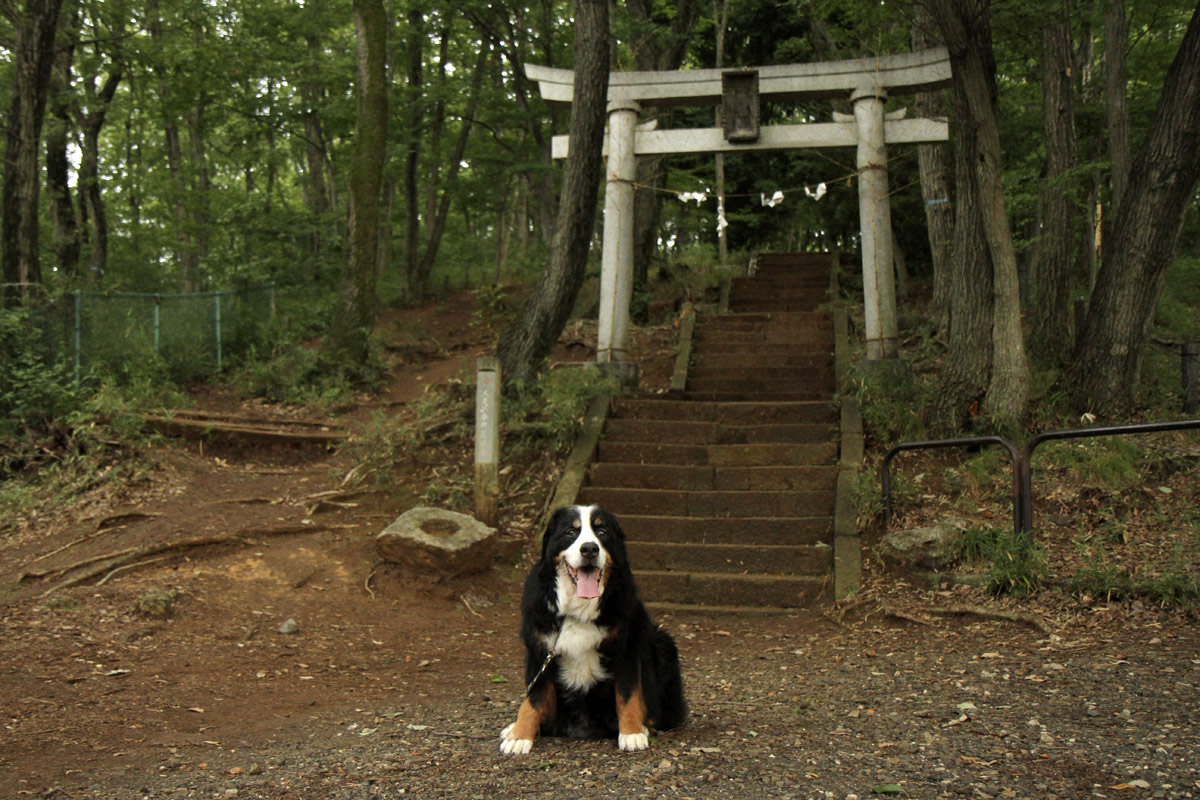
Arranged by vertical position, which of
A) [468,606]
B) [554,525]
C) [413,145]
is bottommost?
[468,606]

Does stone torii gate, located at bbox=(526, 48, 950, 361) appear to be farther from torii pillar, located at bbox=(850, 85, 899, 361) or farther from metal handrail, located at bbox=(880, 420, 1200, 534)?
metal handrail, located at bbox=(880, 420, 1200, 534)

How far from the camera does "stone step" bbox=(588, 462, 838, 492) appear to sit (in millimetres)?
9453

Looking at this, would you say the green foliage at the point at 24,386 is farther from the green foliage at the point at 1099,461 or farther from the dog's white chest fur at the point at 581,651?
the green foliage at the point at 1099,461

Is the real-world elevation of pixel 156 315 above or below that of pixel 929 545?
above

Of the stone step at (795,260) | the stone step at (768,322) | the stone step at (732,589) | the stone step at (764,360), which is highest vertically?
the stone step at (795,260)

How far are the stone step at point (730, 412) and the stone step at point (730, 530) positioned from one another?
196 centimetres

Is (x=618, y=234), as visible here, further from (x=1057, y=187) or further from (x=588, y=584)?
(x=588, y=584)

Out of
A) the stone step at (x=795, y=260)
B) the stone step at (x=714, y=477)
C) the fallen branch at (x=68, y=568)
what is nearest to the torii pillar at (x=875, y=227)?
the stone step at (x=714, y=477)

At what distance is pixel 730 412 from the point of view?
10.9 meters

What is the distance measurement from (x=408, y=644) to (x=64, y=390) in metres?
6.21

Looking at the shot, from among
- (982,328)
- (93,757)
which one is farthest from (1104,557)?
(93,757)

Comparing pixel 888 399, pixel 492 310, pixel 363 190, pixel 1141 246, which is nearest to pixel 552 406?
pixel 888 399

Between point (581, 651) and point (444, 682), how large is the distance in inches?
93.7

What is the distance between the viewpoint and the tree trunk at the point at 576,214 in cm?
1113
